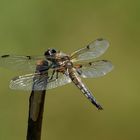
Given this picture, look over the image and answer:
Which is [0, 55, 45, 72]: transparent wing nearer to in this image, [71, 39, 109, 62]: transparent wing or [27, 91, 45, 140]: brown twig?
[71, 39, 109, 62]: transparent wing

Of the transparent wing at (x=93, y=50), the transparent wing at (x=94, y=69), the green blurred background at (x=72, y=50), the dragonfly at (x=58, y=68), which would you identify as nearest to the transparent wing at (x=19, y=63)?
the dragonfly at (x=58, y=68)

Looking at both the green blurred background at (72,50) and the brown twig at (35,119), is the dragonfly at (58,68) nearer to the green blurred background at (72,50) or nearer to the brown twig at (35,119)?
the brown twig at (35,119)

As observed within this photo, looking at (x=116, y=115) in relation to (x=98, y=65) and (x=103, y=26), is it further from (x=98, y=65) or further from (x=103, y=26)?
(x=98, y=65)

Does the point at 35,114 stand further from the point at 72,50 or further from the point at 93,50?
the point at 72,50

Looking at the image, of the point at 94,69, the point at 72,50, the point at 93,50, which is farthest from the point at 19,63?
the point at 72,50

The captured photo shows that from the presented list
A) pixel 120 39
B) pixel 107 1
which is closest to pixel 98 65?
pixel 120 39

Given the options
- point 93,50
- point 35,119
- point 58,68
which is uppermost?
point 93,50
